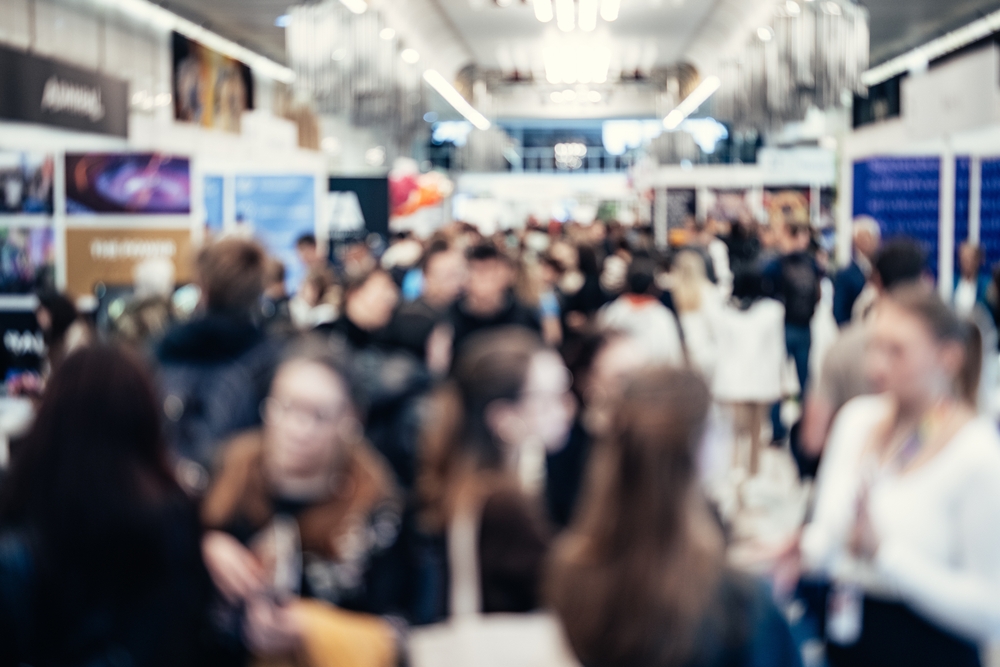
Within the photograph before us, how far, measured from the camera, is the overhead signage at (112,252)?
7.49 meters

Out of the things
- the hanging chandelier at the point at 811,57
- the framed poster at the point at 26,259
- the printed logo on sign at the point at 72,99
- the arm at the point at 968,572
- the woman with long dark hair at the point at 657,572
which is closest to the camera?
the woman with long dark hair at the point at 657,572

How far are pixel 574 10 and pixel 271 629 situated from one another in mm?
14892

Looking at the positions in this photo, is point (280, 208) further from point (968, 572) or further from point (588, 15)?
point (968, 572)

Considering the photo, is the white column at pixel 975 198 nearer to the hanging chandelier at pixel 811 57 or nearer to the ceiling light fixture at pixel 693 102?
the hanging chandelier at pixel 811 57

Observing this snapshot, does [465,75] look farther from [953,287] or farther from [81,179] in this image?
[81,179]

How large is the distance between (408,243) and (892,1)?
803 centimetres

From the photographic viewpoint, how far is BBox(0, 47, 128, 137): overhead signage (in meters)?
7.38

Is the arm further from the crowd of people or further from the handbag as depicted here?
the handbag

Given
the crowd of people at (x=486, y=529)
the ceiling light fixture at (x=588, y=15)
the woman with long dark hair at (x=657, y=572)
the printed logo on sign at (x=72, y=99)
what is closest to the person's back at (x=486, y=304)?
the crowd of people at (x=486, y=529)

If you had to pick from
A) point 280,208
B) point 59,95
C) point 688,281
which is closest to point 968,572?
point 688,281

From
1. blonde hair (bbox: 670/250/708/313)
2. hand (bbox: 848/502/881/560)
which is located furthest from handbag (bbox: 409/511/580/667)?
blonde hair (bbox: 670/250/708/313)

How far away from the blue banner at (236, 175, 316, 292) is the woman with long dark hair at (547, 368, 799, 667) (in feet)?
29.5

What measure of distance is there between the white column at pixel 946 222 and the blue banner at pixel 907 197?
70 mm

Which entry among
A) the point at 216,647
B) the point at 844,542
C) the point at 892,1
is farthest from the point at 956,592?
the point at 892,1
